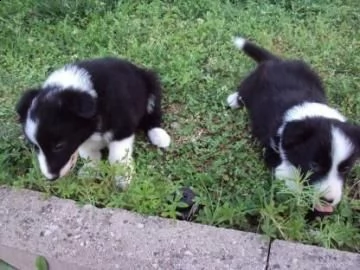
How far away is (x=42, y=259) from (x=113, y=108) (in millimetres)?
999

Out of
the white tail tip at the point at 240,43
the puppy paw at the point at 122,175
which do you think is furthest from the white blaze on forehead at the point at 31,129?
the white tail tip at the point at 240,43

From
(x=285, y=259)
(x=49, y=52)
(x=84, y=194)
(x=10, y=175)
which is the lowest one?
(x=49, y=52)

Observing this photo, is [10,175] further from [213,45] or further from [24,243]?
[213,45]

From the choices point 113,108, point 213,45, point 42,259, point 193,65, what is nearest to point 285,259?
point 42,259

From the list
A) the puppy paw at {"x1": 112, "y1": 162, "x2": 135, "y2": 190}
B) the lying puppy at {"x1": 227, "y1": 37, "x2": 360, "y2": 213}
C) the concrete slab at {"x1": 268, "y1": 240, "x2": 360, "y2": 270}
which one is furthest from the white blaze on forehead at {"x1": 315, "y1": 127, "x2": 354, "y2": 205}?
the puppy paw at {"x1": 112, "y1": 162, "x2": 135, "y2": 190}

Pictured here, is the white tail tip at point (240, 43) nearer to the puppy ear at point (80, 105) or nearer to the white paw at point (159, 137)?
the white paw at point (159, 137)

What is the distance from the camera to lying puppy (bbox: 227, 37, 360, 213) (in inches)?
126

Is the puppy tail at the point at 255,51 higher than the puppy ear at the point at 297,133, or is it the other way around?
the puppy ear at the point at 297,133

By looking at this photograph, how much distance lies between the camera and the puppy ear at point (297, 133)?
3.28 metres

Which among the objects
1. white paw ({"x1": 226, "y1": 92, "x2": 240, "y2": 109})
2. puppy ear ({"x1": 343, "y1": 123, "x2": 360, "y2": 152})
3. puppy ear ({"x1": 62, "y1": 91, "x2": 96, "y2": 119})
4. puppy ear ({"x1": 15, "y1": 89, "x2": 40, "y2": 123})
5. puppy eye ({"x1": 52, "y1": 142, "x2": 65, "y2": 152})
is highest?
puppy ear ({"x1": 343, "y1": 123, "x2": 360, "y2": 152})

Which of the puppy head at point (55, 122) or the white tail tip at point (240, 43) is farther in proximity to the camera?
the white tail tip at point (240, 43)

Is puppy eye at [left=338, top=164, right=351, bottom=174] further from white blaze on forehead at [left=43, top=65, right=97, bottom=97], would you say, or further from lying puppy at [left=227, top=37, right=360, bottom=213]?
white blaze on forehead at [left=43, top=65, right=97, bottom=97]

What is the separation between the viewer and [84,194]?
3.23m

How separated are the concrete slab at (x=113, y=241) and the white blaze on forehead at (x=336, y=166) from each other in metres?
0.49
